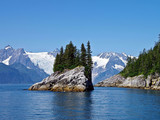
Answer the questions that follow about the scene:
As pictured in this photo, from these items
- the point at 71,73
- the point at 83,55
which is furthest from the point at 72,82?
the point at 83,55

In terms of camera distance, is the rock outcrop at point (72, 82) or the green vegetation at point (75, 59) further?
the green vegetation at point (75, 59)

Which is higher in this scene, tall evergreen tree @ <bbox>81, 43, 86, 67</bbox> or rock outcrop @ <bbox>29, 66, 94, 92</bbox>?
tall evergreen tree @ <bbox>81, 43, 86, 67</bbox>

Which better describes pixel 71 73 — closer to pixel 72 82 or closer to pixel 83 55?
pixel 72 82

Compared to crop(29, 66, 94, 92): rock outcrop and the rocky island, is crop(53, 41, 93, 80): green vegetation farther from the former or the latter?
crop(29, 66, 94, 92): rock outcrop

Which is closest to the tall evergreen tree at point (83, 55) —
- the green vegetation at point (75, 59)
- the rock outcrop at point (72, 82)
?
the green vegetation at point (75, 59)

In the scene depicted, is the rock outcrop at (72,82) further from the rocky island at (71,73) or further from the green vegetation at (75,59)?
the green vegetation at (75,59)

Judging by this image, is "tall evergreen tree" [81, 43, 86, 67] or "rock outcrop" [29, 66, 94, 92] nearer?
"rock outcrop" [29, 66, 94, 92]

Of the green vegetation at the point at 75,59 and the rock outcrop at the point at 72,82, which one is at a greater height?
the green vegetation at the point at 75,59

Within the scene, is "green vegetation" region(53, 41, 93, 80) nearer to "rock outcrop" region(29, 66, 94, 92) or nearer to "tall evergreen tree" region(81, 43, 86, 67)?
"tall evergreen tree" region(81, 43, 86, 67)

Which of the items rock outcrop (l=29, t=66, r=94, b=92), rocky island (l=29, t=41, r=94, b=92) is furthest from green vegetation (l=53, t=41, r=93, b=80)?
rock outcrop (l=29, t=66, r=94, b=92)

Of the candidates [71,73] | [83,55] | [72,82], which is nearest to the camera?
[72,82]

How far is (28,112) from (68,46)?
94221 mm

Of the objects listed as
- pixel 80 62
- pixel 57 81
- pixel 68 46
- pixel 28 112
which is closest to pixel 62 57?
pixel 68 46

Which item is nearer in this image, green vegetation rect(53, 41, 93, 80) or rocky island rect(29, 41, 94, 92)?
rocky island rect(29, 41, 94, 92)
